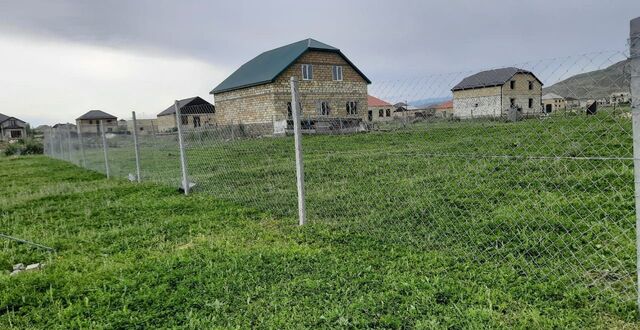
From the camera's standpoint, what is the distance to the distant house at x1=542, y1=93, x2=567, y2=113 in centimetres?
245

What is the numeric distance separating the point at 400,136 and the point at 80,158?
1415 cm

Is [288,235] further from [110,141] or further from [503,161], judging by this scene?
[110,141]

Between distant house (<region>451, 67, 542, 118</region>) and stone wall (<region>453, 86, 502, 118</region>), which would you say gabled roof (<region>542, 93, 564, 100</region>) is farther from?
stone wall (<region>453, 86, 502, 118</region>)

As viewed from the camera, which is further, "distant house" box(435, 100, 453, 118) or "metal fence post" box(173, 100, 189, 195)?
"metal fence post" box(173, 100, 189, 195)

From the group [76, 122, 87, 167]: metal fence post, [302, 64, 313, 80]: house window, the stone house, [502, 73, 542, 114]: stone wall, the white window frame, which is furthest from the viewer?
the white window frame

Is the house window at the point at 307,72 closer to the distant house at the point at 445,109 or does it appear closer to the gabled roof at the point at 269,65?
the gabled roof at the point at 269,65

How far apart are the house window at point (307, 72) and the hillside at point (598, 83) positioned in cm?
2657

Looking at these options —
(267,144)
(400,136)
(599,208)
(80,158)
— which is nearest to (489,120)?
(400,136)

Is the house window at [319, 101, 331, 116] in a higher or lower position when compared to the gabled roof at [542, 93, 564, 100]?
higher

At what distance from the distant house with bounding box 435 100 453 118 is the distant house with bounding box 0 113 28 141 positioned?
80996mm

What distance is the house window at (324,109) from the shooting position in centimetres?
490

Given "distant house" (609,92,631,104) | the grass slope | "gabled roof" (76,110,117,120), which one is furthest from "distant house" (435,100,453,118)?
"gabled roof" (76,110,117,120)

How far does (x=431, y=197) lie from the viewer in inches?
221

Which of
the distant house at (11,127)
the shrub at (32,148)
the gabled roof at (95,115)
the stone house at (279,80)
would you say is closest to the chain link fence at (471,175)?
the stone house at (279,80)
